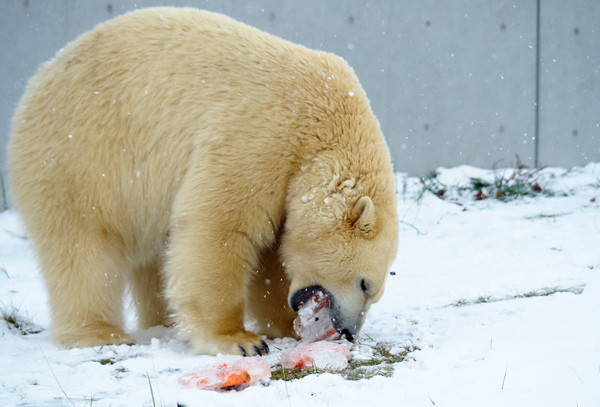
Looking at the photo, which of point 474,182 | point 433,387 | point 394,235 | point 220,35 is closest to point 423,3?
point 474,182

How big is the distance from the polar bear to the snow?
253 mm

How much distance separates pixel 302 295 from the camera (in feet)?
10.2

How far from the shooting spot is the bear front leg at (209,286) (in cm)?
299

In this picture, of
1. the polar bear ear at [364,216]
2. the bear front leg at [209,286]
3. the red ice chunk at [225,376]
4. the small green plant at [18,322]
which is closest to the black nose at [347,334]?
the bear front leg at [209,286]

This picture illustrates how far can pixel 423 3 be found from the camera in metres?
7.81

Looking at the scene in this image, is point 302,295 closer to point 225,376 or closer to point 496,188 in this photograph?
point 225,376

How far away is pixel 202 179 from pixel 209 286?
19.7 inches

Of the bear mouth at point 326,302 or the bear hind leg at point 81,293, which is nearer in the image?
the bear mouth at point 326,302

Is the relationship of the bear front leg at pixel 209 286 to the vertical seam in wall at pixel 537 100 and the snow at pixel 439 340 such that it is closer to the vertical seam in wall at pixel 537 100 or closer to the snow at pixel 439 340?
the snow at pixel 439 340

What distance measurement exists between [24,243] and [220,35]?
2.99 m

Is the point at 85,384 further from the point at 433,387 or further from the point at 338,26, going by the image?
the point at 338,26

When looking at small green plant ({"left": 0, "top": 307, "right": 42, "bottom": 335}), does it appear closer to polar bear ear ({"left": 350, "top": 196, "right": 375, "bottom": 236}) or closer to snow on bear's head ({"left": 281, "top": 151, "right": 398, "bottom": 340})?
snow on bear's head ({"left": 281, "top": 151, "right": 398, "bottom": 340})

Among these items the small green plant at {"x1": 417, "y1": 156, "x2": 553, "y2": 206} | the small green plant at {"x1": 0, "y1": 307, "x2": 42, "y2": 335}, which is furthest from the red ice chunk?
the small green plant at {"x1": 417, "y1": 156, "x2": 553, "y2": 206}

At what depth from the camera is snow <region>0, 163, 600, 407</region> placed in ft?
7.16
